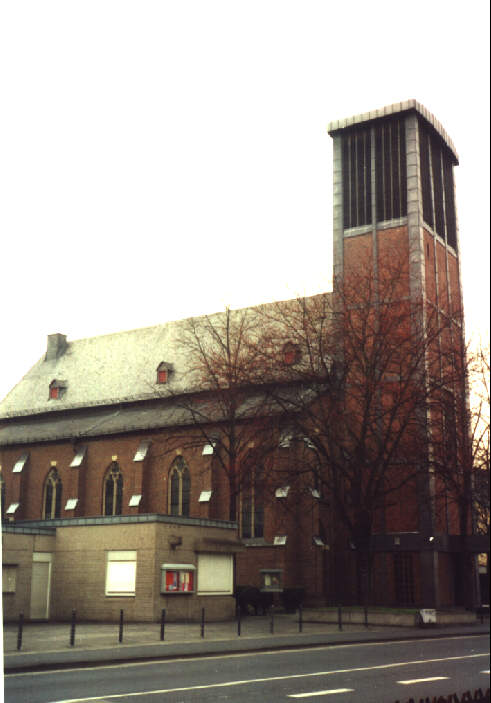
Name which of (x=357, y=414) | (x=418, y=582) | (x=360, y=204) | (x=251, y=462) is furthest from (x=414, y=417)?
(x=360, y=204)

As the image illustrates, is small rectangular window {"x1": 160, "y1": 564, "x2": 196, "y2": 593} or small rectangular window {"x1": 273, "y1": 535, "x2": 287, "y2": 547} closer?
small rectangular window {"x1": 160, "y1": 564, "x2": 196, "y2": 593}

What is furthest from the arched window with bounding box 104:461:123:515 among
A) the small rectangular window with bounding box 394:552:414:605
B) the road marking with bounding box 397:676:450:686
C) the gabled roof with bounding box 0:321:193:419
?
the road marking with bounding box 397:676:450:686

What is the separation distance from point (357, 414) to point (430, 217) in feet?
59.2

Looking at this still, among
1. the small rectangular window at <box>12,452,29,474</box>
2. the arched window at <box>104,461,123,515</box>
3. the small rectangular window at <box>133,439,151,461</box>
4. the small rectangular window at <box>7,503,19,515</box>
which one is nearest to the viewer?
the small rectangular window at <box>133,439,151,461</box>

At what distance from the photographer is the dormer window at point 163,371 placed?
177ft

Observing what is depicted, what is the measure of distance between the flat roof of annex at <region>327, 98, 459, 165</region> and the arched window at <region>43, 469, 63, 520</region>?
27.4 m

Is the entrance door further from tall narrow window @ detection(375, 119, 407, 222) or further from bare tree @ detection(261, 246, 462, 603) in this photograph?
tall narrow window @ detection(375, 119, 407, 222)

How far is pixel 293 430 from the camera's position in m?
34.8

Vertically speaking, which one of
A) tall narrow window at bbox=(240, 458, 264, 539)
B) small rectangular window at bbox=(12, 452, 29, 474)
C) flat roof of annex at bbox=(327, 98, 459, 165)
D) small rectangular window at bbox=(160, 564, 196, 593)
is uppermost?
flat roof of annex at bbox=(327, 98, 459, 165)

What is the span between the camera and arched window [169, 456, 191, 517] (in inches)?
1859

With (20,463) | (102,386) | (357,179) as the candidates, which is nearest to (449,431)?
(357,179)

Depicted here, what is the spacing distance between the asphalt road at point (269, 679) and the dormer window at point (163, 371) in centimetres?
3584

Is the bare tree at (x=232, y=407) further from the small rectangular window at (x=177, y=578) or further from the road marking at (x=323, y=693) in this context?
the road marking at (x=323, y=693)

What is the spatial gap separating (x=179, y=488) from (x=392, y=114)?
2491 cm
